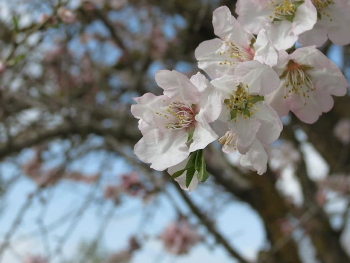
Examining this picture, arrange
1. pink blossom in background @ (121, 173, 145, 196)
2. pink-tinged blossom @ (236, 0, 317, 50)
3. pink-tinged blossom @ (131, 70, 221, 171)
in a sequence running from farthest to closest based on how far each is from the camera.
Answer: pink blossom in background @ (121, 173, 145, 196), pink-tinged blossom @ (236, 0, 317, 50), pink-tinged blossom @ (131, 70, 221, 171)

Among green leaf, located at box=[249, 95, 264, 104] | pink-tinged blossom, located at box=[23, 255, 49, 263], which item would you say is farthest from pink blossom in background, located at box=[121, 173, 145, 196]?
green leaf, located at box=[249, 95, 264, 104]

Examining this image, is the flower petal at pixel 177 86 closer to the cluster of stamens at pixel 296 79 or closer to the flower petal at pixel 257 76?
the flower petal at pixel 257 76

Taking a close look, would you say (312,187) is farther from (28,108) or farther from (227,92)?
(227,92)

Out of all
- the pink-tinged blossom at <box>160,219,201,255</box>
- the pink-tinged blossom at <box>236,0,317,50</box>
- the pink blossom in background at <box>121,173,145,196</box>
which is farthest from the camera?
the pink-tinged blossom at <box>160,219,201,255</box>

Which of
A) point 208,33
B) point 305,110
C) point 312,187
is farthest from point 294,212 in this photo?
point 305,110

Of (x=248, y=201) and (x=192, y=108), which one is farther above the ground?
(x=192, y=108)

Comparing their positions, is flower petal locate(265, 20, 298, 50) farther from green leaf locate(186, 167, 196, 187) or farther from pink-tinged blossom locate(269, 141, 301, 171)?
pink-tinged blossom locate(269, 141, 301, 171)

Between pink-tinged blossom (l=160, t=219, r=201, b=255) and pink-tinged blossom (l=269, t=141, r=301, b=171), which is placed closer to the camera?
pink-tinged blossom (l=160, t=219, r=201, b=255)

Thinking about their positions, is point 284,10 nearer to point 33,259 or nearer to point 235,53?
point 235,53
